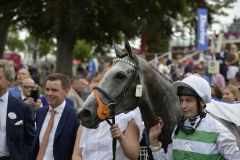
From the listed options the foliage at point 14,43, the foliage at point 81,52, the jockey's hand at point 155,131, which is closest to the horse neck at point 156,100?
the jockey's hand at point 155,131

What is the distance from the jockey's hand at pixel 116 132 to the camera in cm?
429

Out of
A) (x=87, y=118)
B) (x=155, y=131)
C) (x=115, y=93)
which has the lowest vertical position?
(x=155, y=131)

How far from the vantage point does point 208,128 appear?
13.1 feet

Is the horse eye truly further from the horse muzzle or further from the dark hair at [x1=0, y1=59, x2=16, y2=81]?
the dark hair at [x1=0, y1=59, x2=16, y2=81]

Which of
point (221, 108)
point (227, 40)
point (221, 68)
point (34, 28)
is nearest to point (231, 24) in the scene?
point (227, 40)

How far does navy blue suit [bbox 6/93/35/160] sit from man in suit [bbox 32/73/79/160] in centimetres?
25

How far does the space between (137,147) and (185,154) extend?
2.05ft

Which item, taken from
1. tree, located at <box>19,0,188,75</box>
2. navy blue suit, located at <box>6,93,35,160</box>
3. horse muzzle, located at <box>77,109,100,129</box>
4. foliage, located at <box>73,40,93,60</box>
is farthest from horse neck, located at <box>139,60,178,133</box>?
foliage, located at <box>73,40,93,60</box>

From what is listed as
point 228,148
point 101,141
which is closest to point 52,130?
point 101,141

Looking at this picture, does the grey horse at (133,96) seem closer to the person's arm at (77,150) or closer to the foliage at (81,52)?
the person's arm at (77,150)

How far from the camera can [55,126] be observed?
5.17 meters

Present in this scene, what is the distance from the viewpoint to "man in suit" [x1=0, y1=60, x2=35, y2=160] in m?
5.34

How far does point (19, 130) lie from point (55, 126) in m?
0.54

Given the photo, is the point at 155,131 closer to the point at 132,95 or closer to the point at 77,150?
the point at 132,95
